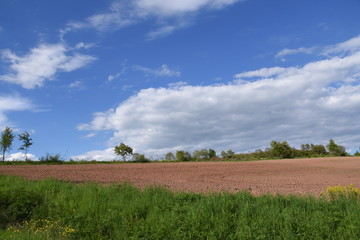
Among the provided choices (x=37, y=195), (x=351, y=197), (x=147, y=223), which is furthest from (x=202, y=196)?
(x=37, y=195)

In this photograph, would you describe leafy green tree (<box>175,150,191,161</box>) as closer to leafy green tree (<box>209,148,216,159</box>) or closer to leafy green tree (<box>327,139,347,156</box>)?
leafy green tree (<box>209,148,216,159</box>)

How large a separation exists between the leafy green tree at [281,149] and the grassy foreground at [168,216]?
52.5 meters

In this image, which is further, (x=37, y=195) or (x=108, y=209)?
(x=37, y=195)

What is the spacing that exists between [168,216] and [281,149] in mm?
56408

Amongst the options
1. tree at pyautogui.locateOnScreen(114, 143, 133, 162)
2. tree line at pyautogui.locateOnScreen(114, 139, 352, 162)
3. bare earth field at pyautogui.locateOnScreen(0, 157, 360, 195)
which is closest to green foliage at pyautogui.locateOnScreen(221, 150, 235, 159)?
tree line at pyautogui.locateOnScreen(114, 139, 352, 162)

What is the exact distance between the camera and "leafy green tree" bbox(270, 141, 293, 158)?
60.7m

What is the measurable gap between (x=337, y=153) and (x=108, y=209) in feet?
218

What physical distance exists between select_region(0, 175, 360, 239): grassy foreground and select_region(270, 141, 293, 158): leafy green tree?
5249 centimetres

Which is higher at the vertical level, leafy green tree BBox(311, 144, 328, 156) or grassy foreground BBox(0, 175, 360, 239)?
leafy green tree BBox(311, 144, 328, 156)

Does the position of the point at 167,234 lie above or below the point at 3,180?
below

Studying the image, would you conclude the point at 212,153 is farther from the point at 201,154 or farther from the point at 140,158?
the point at 140,158

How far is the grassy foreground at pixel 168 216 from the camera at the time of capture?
24.8ft

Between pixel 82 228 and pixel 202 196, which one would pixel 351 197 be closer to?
pixel 202 196

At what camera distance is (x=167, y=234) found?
776 cm
